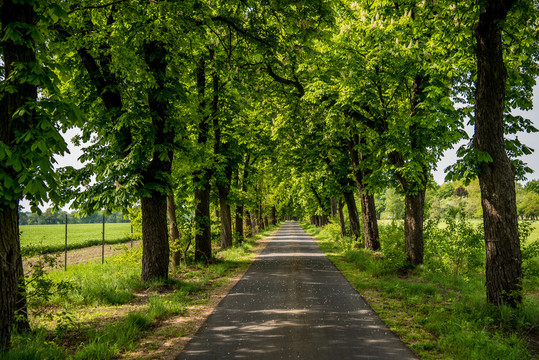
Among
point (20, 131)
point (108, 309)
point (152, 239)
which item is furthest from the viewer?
point (152, 239)

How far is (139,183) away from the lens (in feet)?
29.8

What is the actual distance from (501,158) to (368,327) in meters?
4.32

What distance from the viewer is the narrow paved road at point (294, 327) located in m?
5.26

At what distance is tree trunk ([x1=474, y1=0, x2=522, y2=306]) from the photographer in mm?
6434

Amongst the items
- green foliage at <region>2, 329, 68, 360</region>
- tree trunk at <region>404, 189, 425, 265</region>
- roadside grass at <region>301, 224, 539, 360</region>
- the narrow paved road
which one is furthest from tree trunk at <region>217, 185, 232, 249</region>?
green foliage at <region>2, 329, 68, 360</region>

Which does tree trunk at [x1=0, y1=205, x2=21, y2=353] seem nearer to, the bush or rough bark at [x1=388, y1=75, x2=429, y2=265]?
the bush

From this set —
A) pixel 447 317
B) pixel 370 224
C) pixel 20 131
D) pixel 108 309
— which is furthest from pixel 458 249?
pixel 20 131

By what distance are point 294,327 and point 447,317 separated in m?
3.17

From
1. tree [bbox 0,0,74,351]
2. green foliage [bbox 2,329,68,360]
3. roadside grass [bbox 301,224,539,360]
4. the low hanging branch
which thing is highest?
the low hanging branch

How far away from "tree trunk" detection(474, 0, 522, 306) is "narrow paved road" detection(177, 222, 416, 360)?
8.37 feet

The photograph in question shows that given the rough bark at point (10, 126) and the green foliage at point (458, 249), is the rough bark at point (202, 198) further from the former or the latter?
the rough bark at point (10, 126)

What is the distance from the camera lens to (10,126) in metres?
4.61

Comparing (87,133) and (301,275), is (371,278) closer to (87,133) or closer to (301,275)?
(301,275)

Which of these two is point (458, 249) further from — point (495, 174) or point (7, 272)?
point (7, 272)
